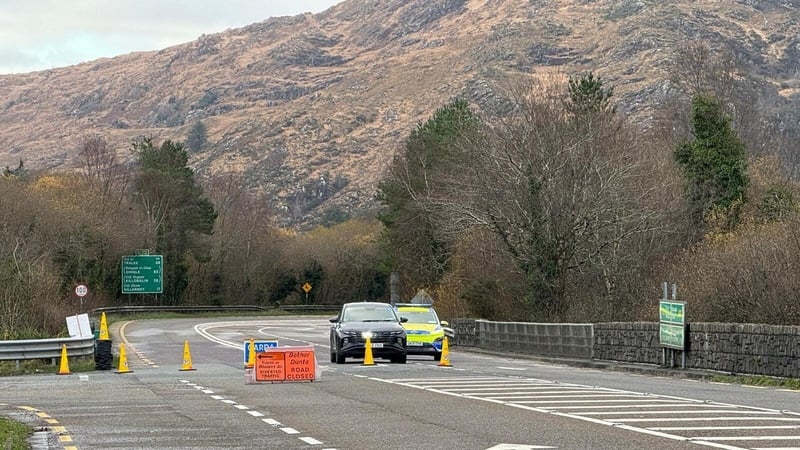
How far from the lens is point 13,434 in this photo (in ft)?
46.6

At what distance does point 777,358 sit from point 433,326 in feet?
44.5

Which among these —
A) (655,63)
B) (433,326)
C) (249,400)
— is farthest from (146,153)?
(655,63)

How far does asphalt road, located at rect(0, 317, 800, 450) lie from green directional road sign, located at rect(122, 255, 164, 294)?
51806mm

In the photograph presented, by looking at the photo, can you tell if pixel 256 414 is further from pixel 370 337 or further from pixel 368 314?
pixel 368 314

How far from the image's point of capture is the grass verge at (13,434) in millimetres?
12859

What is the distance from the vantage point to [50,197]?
8512cm

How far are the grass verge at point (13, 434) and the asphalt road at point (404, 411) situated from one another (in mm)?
301

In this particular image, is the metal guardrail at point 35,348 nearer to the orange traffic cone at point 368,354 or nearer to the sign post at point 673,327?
the orange traffic cone at point 368,354

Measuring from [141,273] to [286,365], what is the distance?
2279 inches

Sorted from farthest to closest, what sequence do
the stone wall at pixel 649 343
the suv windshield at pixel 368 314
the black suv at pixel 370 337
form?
the suv windshield at pixel 368 314
the black suv at pixel 370 337
the stone wall at pixel 649 343

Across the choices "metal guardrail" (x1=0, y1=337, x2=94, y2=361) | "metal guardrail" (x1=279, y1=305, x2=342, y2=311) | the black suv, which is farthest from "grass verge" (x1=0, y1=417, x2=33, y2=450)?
"metal guardrail" (x1=279, y1=305, x2=342, y2=311)

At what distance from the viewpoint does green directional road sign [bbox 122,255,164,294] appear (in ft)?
264

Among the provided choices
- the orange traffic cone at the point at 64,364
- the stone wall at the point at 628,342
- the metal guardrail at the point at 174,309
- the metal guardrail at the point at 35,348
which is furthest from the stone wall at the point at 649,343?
the metal guardrail at the point at 174,309

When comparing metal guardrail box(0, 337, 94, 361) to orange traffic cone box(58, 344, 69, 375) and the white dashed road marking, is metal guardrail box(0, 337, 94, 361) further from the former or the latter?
the white dashed road marking
